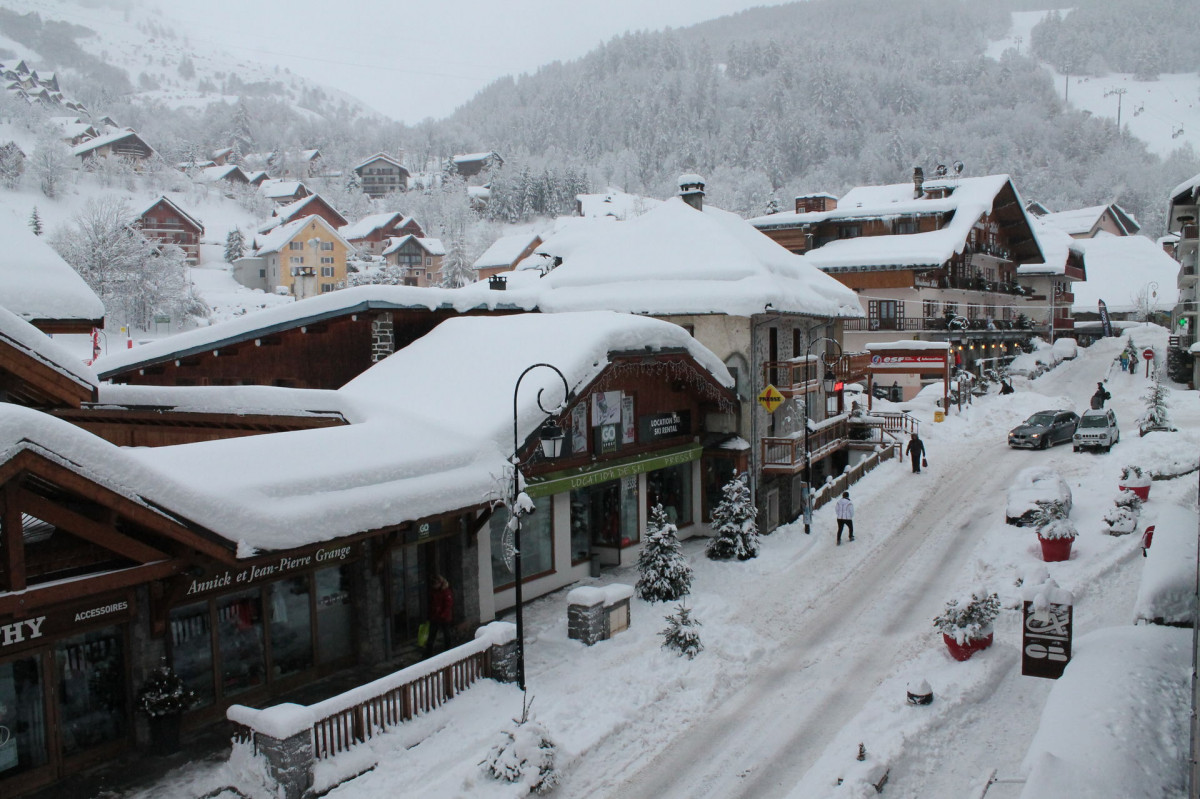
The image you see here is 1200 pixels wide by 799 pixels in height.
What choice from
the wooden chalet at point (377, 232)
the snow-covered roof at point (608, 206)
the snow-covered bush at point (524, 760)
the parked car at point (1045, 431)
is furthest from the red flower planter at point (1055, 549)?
the snow-covered roof at point (608, 206)

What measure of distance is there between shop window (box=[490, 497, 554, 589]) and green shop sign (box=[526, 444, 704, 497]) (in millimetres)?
751

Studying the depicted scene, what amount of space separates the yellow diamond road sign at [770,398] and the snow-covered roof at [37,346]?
60.5ft

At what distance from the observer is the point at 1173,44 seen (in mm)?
158000

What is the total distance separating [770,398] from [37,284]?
1857 centimetres

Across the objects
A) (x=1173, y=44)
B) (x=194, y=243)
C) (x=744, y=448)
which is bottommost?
(x=744, y=448)

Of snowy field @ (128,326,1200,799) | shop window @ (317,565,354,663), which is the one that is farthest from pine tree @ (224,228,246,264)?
shop window @ (317,565,354,663)

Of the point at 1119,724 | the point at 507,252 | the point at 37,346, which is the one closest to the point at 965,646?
the point at 1119,724

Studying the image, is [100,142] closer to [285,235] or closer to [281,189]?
[281,189]

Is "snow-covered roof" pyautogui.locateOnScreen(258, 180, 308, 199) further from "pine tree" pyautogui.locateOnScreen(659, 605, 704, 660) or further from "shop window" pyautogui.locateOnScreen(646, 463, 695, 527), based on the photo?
"pine tree" pyautogui.locateOnScreen(659, 605, 704, 660)

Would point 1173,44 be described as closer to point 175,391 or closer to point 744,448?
point 744,448

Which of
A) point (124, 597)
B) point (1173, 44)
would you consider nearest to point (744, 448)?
point (124, 597)

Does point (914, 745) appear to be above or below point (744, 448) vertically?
below

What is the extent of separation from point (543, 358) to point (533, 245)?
8461 centimetres

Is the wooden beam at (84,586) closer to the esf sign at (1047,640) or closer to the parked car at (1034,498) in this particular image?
the esf sign at (1047,640)
